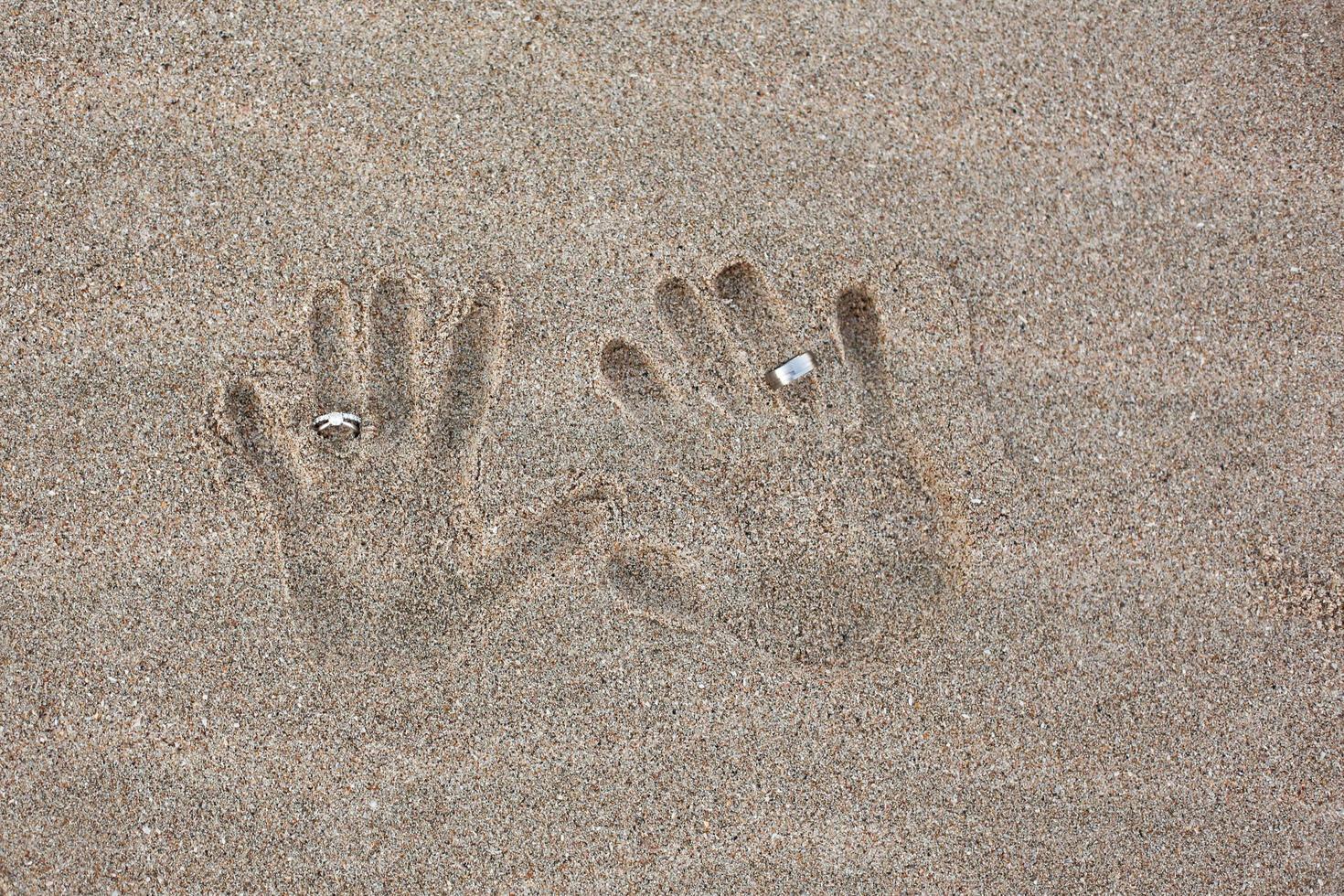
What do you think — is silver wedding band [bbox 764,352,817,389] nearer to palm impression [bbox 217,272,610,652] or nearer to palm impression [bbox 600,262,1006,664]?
palm impression [bbox 600,262,1006,664]

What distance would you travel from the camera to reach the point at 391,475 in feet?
5.04

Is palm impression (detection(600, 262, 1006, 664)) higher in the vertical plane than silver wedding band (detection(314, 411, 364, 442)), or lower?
lower

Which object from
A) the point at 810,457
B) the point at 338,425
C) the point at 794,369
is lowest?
the point at 810,457

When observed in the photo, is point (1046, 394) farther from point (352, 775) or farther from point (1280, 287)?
point (352, 775)

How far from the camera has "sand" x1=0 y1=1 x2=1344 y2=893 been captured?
1508mm

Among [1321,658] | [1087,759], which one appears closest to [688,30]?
[1087,759]

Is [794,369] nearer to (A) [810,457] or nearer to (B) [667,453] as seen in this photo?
(A) [810,457]

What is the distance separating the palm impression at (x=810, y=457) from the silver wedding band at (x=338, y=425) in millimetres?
414

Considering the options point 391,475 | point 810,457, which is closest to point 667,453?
point 810,457

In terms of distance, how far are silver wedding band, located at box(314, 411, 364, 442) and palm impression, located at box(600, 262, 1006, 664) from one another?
41 cm

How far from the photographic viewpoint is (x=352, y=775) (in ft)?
4.94

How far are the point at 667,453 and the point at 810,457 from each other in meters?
0.24

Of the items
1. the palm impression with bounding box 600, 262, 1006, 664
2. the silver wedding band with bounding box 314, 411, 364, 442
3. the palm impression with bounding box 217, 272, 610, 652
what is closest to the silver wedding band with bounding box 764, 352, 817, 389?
the palm impression with bounding box 600, 262, 1006, 664

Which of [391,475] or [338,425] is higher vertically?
A: [338,425]
